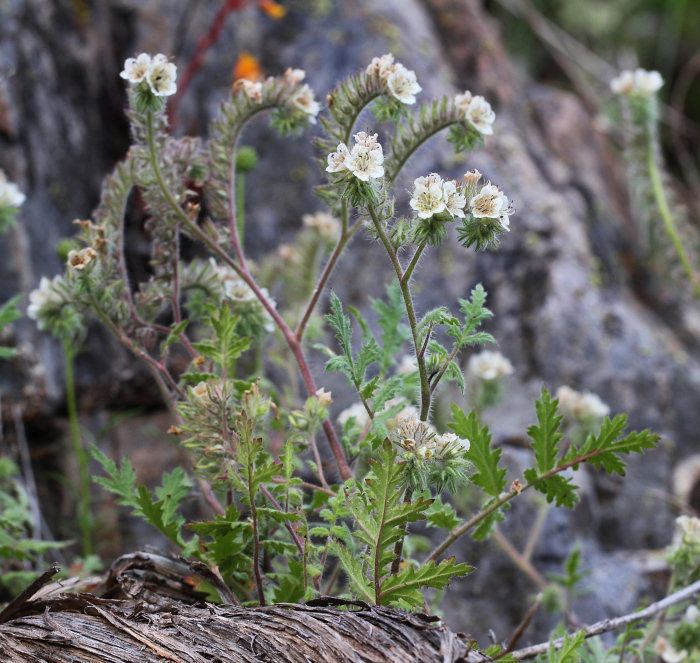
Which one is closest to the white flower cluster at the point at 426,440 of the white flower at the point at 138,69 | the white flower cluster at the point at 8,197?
the white flower at the point at 138,69

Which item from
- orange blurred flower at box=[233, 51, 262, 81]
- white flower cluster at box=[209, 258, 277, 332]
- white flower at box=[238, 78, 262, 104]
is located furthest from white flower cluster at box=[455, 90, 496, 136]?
orange blurred flower at box=[233, 51, 262, 81]

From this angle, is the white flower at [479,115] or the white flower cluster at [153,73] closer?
the white flower cluster at [153,73]

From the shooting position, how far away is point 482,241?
5.18 ft

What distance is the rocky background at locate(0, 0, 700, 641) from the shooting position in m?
3.03

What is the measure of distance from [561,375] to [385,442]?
6.33 feet

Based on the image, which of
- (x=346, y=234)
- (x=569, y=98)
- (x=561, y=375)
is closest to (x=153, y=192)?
(x=346, y=234)

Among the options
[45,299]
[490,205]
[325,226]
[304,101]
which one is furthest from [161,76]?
[325,226]

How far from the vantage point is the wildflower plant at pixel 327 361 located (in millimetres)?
1570

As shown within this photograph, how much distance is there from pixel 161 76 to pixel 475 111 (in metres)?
0.66

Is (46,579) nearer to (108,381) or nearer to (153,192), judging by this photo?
(153,192)

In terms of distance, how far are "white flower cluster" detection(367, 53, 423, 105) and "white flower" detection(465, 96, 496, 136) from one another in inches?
5.3

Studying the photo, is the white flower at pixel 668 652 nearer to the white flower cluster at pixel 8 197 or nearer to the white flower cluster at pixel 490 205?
the white flower cluster at pixel 490 205

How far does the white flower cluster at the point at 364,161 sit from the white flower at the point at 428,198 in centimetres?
7

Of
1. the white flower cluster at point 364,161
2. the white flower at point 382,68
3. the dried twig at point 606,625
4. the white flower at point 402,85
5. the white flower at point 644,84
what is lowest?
the dried twig at point 606,625
